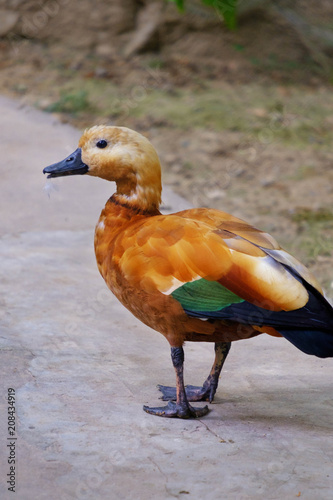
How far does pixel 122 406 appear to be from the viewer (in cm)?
313

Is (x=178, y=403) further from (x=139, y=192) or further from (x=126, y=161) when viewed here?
(x=126, y=161)

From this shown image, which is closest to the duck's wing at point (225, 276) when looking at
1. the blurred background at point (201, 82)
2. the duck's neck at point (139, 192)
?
the duck's neck at point (139, 192)

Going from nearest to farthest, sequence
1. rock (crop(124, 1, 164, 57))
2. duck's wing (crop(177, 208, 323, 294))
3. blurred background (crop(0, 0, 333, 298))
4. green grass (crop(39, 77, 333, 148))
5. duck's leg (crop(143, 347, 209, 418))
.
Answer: duck's wing (crop(177, 208, 323, 294)), duck's leg (crop(143, 347, 209, 418)), blurred background (crop(0, 0, 333, 298)), green grass (crop(39, 77, 333, 148)), rock (crop(124, 1, 164, 57))

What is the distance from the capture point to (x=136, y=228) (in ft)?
10.3

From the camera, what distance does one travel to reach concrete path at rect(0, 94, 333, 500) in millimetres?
2512

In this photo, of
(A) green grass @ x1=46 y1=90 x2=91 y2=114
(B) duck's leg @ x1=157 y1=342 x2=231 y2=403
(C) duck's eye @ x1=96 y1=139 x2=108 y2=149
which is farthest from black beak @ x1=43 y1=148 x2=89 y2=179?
(A) green grass @ x1=46 y1=90 x2=91 y2=114

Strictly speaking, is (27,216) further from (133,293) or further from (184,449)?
(184,449)

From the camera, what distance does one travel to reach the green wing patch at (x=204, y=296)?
2889mm

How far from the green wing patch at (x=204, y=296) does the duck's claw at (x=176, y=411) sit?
Answer: 0.50 metres

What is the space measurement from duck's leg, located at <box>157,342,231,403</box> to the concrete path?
0.06 meters

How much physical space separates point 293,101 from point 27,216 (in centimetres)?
434

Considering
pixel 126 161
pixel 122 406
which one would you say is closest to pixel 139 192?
pixel 126 161

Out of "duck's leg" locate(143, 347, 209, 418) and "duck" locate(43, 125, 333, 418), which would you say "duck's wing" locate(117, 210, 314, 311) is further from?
"duck's leg" locate(143, 347, 209, 418)

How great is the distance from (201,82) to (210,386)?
6386 mm
